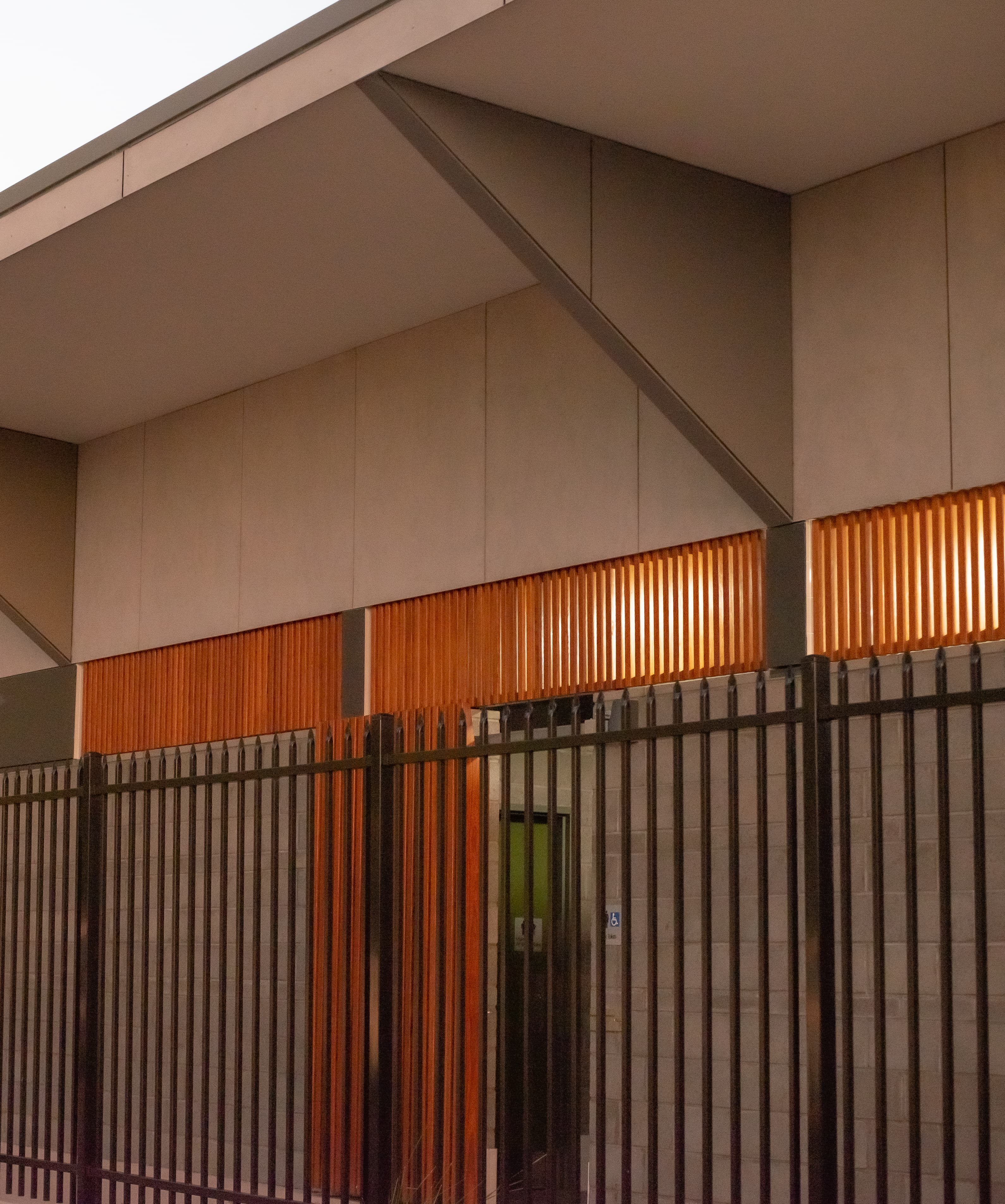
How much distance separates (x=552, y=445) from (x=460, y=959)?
12.4ft

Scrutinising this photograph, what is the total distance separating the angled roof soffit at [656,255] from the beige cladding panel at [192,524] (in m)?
4.49

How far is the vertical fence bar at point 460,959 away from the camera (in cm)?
598

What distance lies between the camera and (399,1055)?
6.39 metres

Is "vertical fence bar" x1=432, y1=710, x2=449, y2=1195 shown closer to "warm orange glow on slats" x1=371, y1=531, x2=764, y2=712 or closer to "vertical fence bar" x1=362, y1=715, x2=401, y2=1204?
"vertical fence bar" x1=362, y1=715, x2=401, y2=1204

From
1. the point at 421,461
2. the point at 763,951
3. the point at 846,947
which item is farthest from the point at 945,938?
the point at 421,461

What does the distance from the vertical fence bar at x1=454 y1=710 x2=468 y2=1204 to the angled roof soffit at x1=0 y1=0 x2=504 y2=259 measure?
264 cm

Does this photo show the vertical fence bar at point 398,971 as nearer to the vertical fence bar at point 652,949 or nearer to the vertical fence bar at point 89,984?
the vertical fence bar at point 652,949

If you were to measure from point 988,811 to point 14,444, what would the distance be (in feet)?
26.8

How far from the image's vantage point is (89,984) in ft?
26.1

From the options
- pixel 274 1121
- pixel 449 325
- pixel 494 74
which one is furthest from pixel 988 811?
pixel 449 325

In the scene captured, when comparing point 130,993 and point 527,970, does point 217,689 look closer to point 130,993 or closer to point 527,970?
point 130,993

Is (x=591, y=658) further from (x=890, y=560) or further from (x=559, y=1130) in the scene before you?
(x=559, y=1130)

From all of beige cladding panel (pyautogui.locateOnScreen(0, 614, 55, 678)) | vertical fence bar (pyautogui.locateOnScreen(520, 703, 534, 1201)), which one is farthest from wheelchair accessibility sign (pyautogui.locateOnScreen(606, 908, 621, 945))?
beige cladding panel (pyautogui.locateOnScreen(0, 614, 55, 678))

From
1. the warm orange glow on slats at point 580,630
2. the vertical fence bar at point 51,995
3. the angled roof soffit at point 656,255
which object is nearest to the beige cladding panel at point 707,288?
the angled roof soffit at point 656,255
